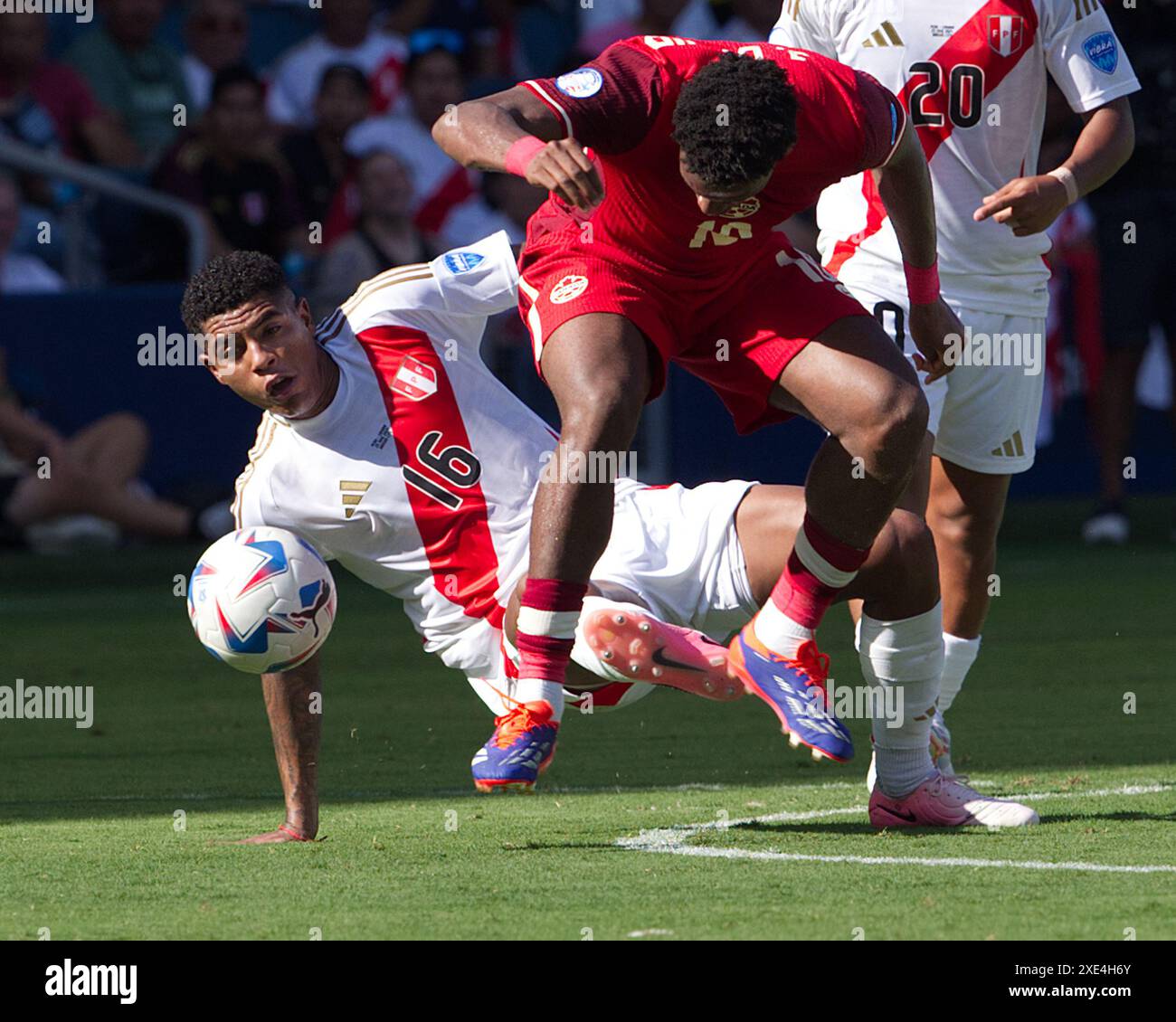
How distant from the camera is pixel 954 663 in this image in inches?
262

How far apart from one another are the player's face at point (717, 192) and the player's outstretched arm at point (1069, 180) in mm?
1026

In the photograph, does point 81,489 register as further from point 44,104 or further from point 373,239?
point 44,104

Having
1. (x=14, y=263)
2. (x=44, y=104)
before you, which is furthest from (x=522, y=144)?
(x=44, y=104)

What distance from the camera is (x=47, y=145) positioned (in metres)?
14.8

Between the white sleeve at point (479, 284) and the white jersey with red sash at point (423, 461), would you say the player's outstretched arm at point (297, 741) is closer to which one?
the white jersey with red sash at point (423, 461)

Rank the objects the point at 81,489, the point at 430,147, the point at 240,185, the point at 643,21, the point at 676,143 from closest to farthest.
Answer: the point at 676,143 → the point at 81,489 → the point at 240,185 → the point at 430,147 → the point at 643,21

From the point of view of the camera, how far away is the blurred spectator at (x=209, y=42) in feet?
50.3

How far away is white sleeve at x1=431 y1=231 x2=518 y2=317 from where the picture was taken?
19.6 feet

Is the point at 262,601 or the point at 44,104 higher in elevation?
the point at 44,104

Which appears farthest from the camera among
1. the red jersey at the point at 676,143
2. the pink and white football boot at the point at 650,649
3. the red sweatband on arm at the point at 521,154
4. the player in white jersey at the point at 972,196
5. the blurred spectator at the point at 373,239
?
the blurred spectator at the point at 373,239

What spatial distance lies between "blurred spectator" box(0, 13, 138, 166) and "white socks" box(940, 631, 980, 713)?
32.2 feet

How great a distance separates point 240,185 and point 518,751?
9916 mm

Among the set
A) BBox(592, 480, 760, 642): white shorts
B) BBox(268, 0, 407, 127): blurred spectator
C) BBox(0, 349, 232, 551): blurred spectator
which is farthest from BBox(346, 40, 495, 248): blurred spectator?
BBox(592, 480, 760, 642): white shorts

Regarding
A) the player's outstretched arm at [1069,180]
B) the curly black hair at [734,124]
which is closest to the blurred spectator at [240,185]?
the player's outstretched arm at [1069,180]
